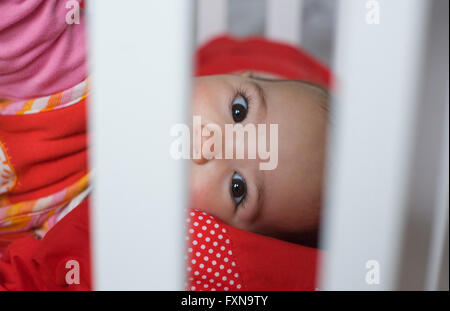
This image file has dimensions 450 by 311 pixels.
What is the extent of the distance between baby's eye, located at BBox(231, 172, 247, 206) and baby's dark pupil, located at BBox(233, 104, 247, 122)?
0.09 meters

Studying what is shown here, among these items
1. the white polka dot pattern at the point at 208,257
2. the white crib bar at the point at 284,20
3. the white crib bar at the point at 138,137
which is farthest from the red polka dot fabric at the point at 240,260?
the white crib bar at the point at 284,20

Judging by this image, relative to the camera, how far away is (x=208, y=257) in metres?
0.63

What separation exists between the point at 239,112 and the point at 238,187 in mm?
118

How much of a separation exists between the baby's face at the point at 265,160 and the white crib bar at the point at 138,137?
0.90ft

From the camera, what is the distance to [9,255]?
23.8 inches

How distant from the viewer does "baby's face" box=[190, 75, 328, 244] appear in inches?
25.0

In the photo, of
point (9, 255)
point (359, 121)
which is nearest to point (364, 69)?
point (359, 121)

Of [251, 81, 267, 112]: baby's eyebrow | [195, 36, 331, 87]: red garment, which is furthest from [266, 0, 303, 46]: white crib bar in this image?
[251, 81, 267, 112]: baby's eyebrow

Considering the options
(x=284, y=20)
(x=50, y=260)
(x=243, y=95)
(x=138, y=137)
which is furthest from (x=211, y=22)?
(x=138, y=137)

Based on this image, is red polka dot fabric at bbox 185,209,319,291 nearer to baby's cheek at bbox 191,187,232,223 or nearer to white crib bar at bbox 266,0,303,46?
baby's cheek at bbox 191,187,232,223

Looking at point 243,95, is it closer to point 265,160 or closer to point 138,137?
point 265,160

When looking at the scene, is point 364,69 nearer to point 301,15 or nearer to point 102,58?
point 102,58

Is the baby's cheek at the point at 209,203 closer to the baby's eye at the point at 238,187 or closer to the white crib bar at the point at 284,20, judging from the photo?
the baby's eye at the point at 238,187
